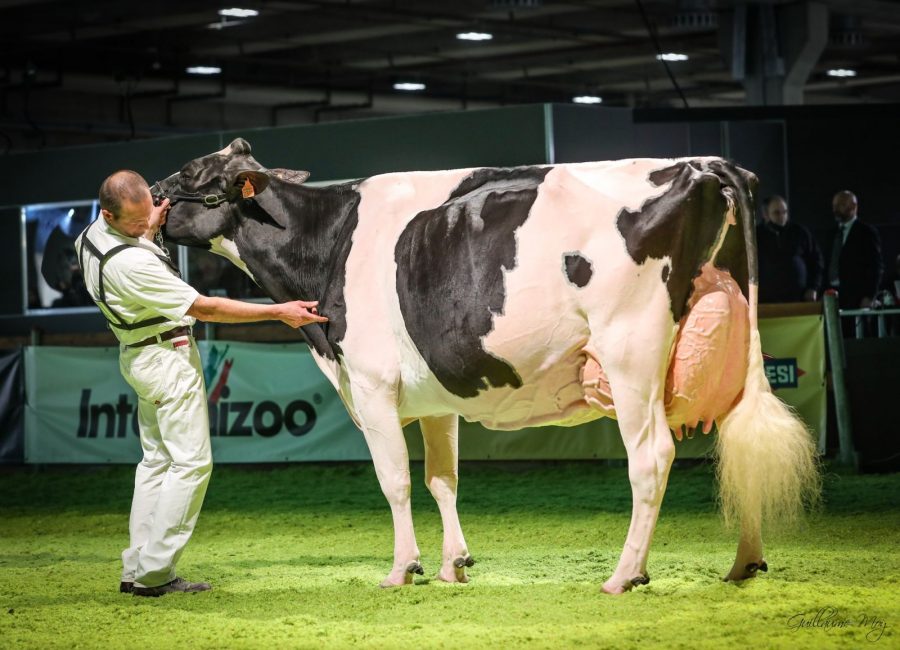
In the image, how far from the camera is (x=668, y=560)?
6402 millimetres

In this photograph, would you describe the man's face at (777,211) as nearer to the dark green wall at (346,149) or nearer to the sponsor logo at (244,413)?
the dark green wall at (346,149)

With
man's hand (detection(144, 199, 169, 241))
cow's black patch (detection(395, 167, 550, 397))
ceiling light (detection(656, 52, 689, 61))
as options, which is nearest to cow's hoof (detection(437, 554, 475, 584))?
cow's black patch (detection(395, 167, 550, 397))

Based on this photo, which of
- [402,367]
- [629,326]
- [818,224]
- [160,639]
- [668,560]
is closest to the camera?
[160,639]

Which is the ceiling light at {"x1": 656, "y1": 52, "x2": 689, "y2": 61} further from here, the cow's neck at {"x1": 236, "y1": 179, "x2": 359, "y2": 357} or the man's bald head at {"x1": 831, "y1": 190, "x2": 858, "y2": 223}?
the cow's neck at {"x1": 236, "y1": 179, "x2": 359, "y2": 357}

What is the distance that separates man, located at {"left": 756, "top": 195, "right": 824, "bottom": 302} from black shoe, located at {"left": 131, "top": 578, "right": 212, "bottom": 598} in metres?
8.15

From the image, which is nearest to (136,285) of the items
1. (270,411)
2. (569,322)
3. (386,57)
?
(569,322)

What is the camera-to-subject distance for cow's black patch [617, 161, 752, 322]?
5312 millimetres

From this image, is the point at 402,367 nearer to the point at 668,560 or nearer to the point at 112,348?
the point at 668,560

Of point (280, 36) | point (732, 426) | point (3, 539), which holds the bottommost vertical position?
point (3, 539)

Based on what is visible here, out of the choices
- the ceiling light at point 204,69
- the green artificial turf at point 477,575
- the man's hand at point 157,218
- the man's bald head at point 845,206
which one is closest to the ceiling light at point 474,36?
the ceiling light at point 204,69

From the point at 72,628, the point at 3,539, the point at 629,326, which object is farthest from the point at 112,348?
the point at 629,326

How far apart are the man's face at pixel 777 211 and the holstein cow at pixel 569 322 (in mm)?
7264

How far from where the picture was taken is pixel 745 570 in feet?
18.4

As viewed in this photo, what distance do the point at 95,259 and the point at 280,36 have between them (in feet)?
48.4
